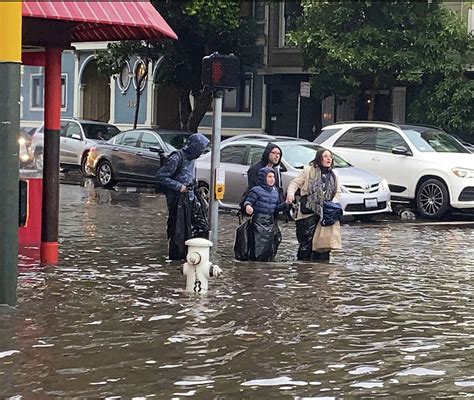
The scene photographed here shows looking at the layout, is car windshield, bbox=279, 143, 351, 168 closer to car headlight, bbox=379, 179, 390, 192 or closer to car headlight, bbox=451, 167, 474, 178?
car headlight, bbox=379, 179, 390, 192

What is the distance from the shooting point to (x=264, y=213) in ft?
39.4

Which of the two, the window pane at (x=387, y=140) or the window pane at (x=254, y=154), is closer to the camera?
the window pane at (x=254, y=154)

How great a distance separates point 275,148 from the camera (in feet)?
40.4

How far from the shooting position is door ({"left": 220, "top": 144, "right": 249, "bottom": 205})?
1834 centimetres

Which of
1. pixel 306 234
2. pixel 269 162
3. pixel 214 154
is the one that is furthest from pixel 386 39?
pixel 306 234

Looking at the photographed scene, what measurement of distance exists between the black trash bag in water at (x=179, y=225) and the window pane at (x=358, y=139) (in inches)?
345

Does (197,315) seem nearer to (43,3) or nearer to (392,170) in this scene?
(43,3)

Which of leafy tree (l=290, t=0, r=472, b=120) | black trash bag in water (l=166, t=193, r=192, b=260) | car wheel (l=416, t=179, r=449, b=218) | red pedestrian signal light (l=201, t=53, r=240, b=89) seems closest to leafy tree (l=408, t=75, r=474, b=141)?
leafy tree (l=290, t=0, r=472, b=120)

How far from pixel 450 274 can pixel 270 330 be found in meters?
4.02

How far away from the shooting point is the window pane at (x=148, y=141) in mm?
24531

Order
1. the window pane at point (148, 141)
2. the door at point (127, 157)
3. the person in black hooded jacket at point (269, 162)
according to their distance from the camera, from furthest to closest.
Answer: the door at point (127, 157) < the window pane at point (148, 141) < the person in black hooded jacket at point (269, 162)

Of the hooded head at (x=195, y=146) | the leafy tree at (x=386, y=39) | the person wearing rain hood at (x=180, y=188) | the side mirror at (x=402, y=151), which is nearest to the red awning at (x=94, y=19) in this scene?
the hooded head at (x=195, y=146)

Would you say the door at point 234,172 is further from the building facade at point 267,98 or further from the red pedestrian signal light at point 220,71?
the building facade at point 267,98

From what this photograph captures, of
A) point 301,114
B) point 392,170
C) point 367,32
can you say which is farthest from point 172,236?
point 301,114
